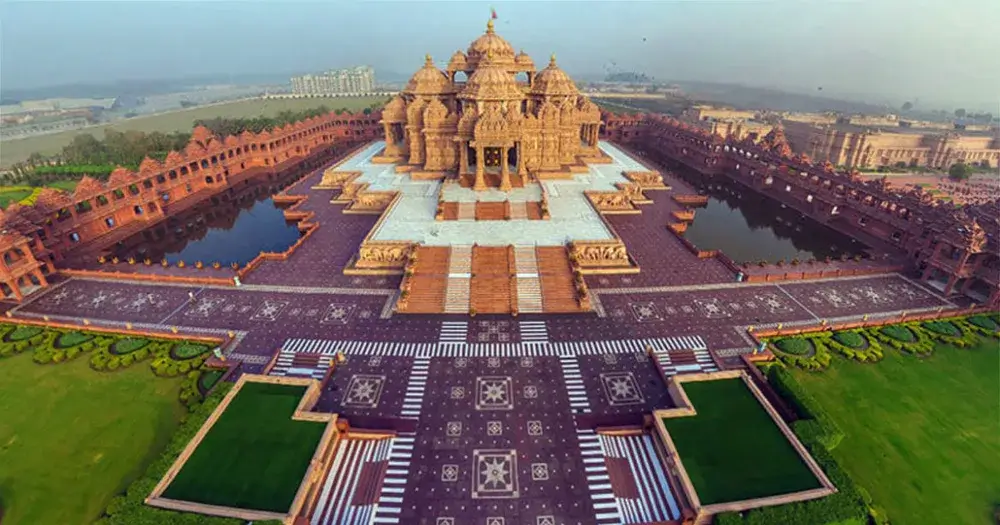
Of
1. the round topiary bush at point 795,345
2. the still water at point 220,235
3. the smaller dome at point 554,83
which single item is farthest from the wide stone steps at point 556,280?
the smaller dome at point 554,83

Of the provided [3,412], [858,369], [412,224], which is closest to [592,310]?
[858,369]

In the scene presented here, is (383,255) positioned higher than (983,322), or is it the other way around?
(383,255)

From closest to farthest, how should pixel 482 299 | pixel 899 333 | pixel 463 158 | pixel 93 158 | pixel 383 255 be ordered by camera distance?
pixel 899 333, pixel 482 299, pixel 383 255, pixel 463 158, pixel 93 158

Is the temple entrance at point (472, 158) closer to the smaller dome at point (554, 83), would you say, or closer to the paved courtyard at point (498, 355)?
the smaller dome at point (554, 83)

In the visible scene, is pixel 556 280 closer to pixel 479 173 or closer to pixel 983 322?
pixel 479 173

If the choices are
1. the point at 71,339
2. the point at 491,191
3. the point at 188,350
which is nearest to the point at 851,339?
the point at 491,191

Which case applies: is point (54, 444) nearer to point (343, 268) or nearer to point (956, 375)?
point (343, 268)
